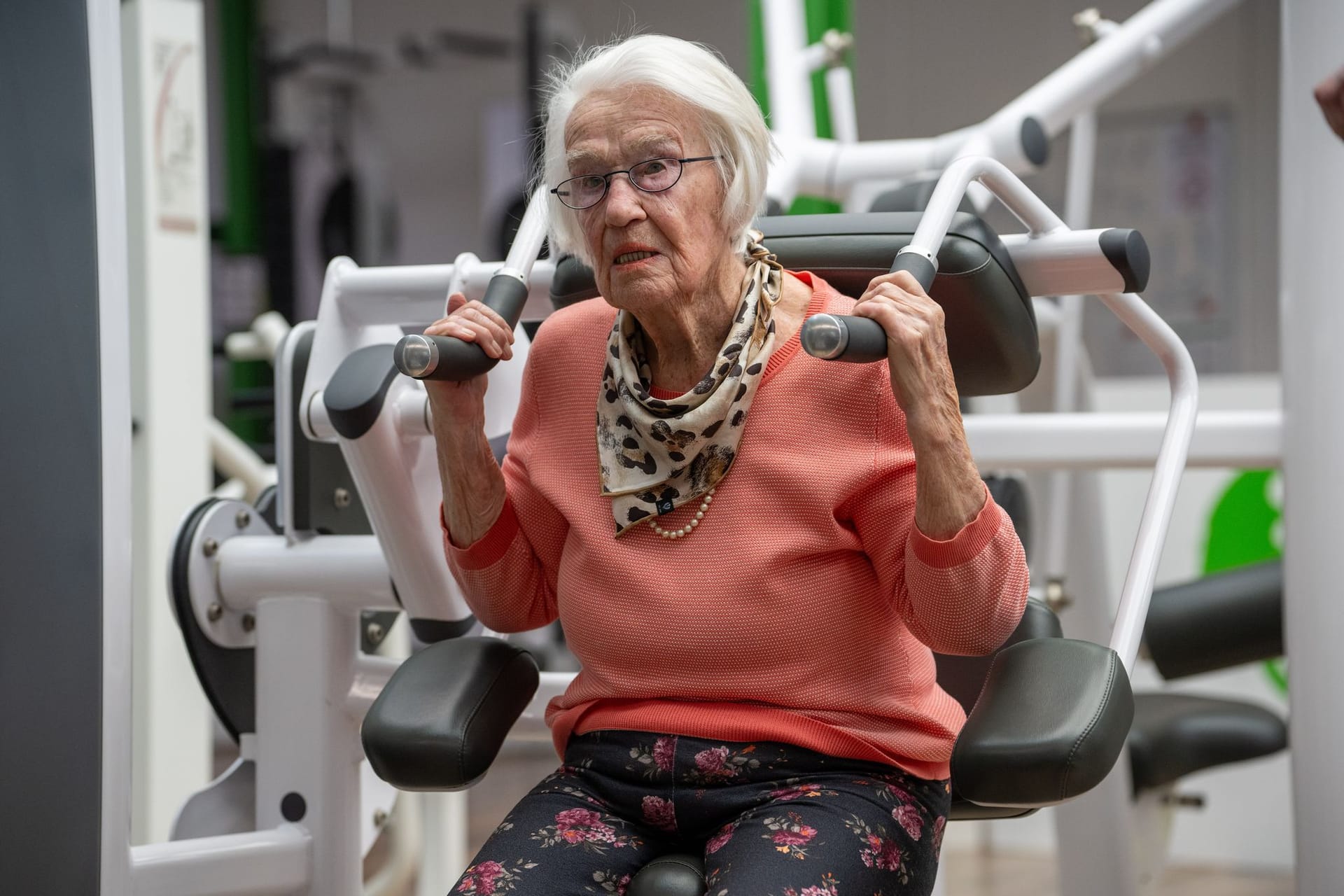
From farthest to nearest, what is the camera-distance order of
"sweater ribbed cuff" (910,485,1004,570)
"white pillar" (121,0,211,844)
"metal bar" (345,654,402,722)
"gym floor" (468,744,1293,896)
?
"gym floor" (468,744,1293,896), "white pillar" (121,0,211,844), "metal bar" (345,654,402,722), "sweater ribbed cuff" (910,485,1004,570)

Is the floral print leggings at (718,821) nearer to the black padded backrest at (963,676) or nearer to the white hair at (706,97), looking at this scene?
the black padded backrest at (963,676)

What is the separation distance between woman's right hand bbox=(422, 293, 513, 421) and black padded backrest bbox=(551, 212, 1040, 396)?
0.65 ft

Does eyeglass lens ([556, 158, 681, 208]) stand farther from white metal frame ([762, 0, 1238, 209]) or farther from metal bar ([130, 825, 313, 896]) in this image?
metal bar ([130, 825, 313, 896])

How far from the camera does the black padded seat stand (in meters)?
2.53

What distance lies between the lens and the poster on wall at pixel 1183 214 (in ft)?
17.1

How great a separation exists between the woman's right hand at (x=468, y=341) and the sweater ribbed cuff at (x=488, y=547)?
0.11 m

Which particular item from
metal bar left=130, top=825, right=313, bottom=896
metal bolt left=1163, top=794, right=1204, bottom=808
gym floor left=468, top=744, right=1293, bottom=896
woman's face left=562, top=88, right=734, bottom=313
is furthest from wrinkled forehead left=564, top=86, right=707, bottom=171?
gym floor left=468, top=744, right=1293, bottom=896

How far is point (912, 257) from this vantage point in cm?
125

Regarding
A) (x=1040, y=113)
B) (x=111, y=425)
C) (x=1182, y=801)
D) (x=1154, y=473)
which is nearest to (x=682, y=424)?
(x=1154, y=473)

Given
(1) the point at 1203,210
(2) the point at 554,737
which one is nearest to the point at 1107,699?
(2) the point at 554,737

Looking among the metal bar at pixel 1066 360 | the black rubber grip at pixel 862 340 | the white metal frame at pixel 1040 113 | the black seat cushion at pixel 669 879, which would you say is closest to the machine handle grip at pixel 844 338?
the black rubber grip at pixel 862 340

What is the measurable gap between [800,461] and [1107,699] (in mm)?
342

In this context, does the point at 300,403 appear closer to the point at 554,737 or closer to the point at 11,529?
the point at 11,529

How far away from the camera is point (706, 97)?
135 centimetres
